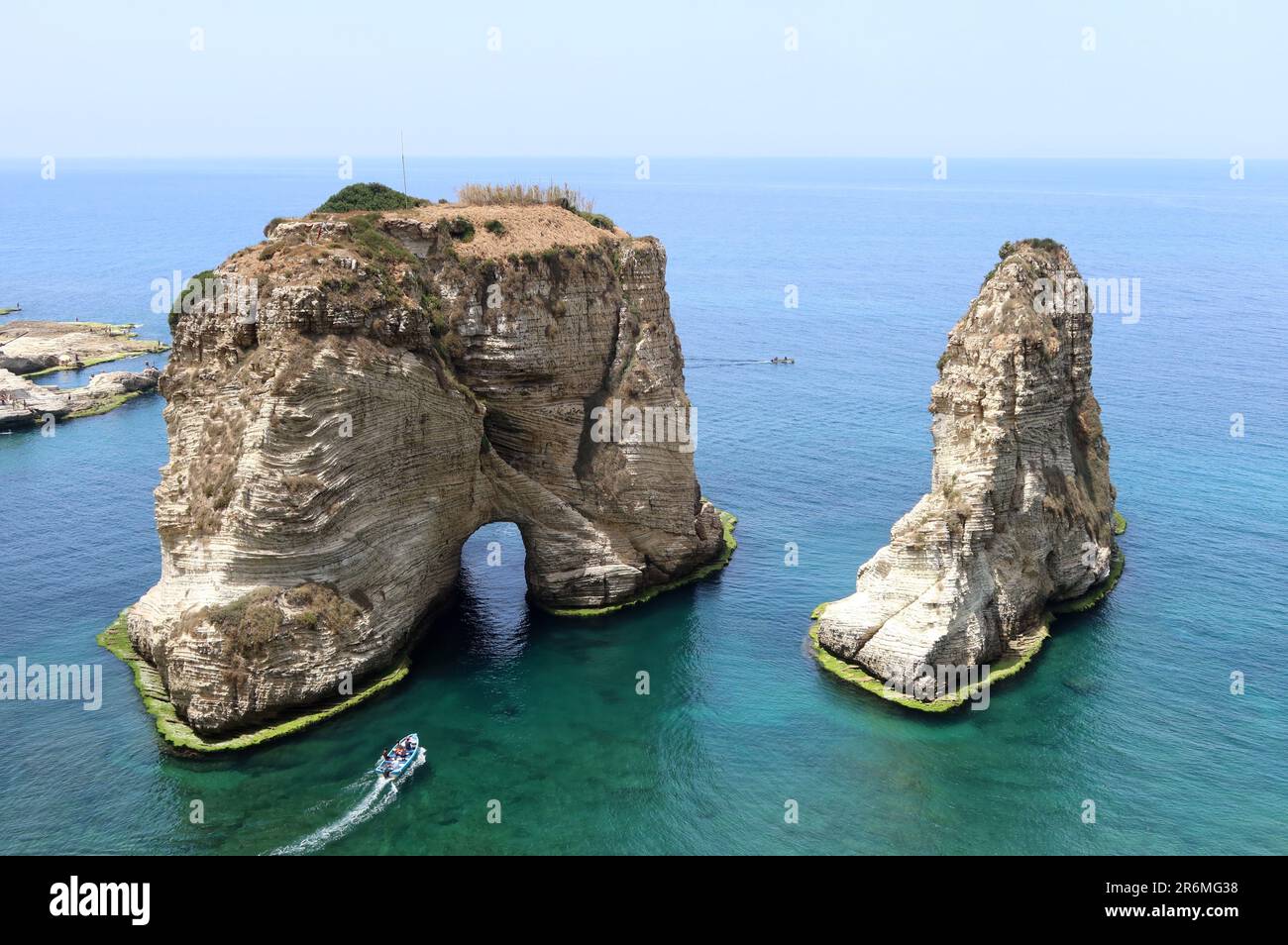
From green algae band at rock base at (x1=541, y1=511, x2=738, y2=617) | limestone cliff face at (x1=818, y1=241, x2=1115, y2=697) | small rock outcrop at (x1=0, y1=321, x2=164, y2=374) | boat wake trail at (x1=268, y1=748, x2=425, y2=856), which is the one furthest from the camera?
small rock outcrop at (x1=0, y1=321, x2=164, y2=374)

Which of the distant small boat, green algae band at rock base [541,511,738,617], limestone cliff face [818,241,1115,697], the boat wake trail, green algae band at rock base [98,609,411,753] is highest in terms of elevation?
limestone cliff face [818,241,1115,697]

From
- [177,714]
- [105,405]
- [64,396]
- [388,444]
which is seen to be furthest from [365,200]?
[64,396]

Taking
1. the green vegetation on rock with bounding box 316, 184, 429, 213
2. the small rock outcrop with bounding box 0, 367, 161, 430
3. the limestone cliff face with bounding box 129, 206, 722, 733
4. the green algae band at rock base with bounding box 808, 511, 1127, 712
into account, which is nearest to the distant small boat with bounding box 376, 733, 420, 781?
the limestone cliff face with bounding box 129, 206, 722, 733

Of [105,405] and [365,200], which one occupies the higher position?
[365,200]

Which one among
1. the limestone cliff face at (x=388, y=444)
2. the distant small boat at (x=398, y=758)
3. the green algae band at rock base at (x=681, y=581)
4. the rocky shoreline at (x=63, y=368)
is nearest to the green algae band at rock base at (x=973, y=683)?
the green algae band at rock base at (x=681, y=581)

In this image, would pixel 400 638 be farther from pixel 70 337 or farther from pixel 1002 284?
pixel 70 337

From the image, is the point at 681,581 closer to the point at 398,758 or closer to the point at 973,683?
the point at 973,683

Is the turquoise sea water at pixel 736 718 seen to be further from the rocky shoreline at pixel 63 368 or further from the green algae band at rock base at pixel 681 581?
the rocky shoreline at pixel 63 368

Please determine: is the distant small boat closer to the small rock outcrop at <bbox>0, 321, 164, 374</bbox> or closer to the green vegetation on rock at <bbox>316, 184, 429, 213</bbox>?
the green vegetation on rock at <bbox>316, 184, 429, 213</bbox>
